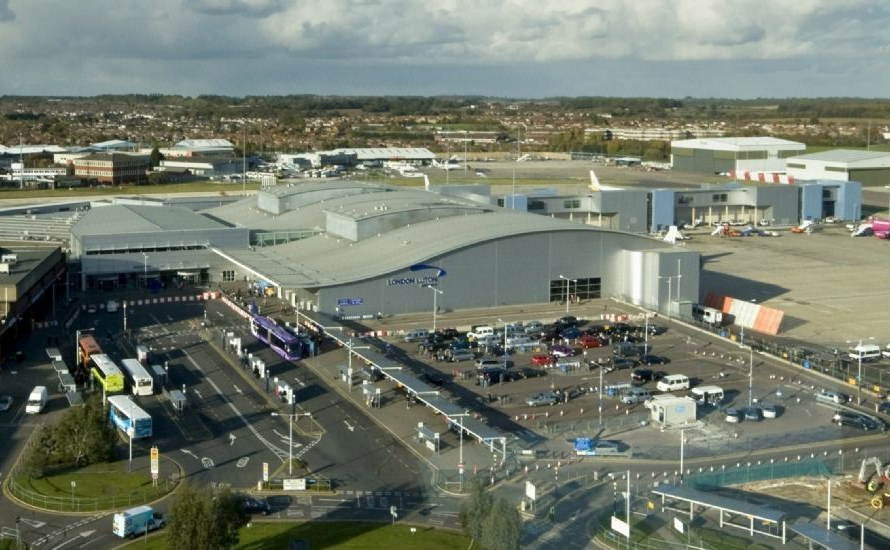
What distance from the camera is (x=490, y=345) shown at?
25.5m

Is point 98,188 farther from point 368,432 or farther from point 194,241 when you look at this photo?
point 368,432

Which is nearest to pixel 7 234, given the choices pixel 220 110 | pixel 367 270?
pixel 367 270

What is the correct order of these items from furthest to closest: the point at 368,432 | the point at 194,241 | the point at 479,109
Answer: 1. the point at 479,109
2. the point at 194,241
3. the point at 368,432

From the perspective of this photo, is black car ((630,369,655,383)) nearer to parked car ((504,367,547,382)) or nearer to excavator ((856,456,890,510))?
parked car ((504,367,547,382))

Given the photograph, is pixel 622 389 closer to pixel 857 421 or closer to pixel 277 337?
pixel 857 421

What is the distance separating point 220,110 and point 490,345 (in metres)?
139

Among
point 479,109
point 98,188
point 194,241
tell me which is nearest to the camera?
→ point 194,241

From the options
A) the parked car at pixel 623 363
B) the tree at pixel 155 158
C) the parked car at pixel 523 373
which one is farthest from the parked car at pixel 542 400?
the tree at pixel 155 158

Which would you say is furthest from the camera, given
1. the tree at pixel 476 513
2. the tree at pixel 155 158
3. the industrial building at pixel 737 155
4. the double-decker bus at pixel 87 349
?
the tree at pixel 155 158

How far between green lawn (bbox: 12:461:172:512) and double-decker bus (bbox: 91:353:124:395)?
427cm

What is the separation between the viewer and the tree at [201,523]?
Answer: 1295 cm

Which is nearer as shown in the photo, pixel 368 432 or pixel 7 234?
pixel 368 432

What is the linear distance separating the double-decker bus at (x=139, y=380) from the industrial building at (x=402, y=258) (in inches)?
240

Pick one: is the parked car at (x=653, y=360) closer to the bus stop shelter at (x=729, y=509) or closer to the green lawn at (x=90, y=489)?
the bus stop shelter at (x=729, y=509)
